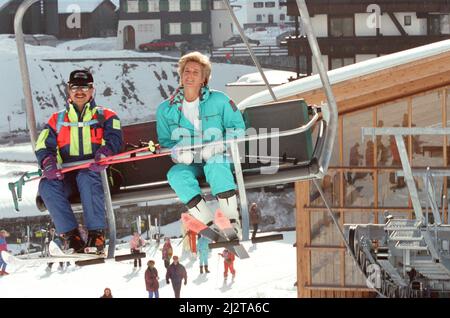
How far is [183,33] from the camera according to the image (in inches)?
2911

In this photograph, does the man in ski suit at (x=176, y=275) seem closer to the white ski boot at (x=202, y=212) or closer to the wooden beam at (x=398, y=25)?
the white ski boot at (x=202, y=212)

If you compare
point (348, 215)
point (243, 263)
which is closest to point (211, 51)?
point (243, 263)

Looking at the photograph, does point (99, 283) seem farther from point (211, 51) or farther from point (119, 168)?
point (211, 51)

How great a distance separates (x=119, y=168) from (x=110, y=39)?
72656mm

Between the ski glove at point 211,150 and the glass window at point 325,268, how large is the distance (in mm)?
7017

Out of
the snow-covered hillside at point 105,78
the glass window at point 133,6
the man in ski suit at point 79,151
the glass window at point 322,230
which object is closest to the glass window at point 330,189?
the glass window at point 322,230

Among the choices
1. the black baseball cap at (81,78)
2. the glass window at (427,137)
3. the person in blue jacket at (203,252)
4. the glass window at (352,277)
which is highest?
the black baseball cap at (81,78)

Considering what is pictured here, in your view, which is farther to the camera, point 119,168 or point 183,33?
point 183,33

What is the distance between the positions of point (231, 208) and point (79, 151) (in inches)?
30.1

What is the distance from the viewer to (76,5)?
7669cm

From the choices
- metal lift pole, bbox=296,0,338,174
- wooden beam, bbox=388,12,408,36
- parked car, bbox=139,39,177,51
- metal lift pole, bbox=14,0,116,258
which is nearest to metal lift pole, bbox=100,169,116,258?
metal lift pole, bbox=14,0,116,258

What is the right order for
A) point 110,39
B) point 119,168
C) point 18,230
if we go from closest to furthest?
point 119,168
point 18,230
point 110,39

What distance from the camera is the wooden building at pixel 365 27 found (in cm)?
3947

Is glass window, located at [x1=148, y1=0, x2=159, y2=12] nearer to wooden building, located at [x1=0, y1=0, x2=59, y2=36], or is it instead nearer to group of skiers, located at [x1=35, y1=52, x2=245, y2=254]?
wooden building, located at [x1=0, y1=0, x2=59, y2=36]
